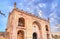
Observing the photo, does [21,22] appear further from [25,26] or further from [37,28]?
[37,28]

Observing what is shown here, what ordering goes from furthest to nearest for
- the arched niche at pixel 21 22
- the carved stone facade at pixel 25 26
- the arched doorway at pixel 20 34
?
the arched niche at pixel 21 22 → the arched doorway at pixel 20 34 → the carved stone facade at pixel 25 26

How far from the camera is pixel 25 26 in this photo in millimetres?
22250

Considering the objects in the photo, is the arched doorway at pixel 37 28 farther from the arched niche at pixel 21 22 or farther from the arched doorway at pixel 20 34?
the arched doorway at pixel 20 34

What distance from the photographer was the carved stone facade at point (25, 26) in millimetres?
21234

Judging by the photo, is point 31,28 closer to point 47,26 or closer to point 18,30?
point 18,30

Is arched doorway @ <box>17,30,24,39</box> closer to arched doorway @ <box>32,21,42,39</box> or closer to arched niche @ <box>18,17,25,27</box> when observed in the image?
arched niche @ <box>18,17,25,27</box>

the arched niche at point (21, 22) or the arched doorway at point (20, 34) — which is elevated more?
the arched niche at point (21, 22)

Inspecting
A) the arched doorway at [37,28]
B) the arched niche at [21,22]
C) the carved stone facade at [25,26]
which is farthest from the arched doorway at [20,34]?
the arched doorway at [37,28]

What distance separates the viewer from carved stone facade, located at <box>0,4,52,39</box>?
2123 cm

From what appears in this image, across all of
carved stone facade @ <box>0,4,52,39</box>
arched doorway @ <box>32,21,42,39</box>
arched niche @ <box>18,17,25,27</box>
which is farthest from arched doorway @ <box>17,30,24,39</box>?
arched doorway @ <box>32,21,42,39</box>

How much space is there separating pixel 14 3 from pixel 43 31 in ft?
30.5

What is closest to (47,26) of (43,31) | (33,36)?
(43,31)

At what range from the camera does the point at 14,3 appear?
2239cm

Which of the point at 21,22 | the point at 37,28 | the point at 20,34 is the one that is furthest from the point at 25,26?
the point at 37,28
